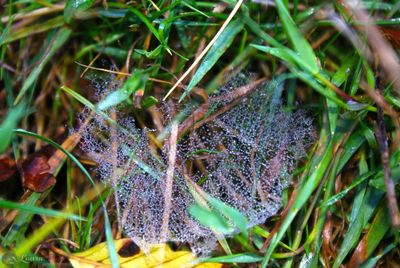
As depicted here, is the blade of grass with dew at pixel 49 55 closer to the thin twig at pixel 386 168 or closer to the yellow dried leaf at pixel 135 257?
the yellow dried leaf at pixel 135 257

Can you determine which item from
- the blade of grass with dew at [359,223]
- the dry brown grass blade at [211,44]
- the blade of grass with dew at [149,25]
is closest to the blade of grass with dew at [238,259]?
the blade of grass with dew at [359,223]

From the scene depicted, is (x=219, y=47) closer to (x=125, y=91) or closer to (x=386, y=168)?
(x=125, y=91)

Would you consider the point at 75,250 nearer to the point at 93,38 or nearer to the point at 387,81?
the point at 93,38

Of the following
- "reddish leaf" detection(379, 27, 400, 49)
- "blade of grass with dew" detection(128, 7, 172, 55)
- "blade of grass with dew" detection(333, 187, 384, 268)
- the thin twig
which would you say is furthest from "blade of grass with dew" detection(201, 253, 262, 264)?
"reddish leaf" detection(379, 27, 400, 49)

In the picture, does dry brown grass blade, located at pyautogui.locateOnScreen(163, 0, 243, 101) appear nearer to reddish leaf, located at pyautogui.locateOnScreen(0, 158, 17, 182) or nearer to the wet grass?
the wet grass

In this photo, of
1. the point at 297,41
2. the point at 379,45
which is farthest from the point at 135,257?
the point at 379,45
